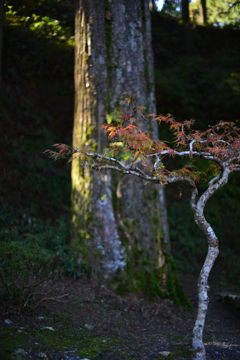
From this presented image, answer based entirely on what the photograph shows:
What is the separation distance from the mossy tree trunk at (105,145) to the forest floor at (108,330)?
472mm

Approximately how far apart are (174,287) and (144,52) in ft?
12.6

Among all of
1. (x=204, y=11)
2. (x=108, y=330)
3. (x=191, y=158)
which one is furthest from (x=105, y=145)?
(x=204, y=11)

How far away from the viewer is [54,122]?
8297 mm

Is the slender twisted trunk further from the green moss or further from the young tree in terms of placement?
the green moss

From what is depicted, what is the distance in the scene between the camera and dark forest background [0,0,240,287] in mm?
6355

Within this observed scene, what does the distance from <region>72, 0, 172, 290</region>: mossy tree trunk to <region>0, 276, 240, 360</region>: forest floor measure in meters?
0.47

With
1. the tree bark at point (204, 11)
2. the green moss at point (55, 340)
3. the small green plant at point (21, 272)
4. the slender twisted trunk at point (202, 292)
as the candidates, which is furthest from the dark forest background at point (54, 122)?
the tree bark at point (204, 11)

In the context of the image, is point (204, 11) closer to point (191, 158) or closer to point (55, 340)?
point (191, 158)

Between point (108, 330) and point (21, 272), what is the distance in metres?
1.25

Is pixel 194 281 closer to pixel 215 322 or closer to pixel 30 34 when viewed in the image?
pixel 215 322

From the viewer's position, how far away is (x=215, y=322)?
15.6ft

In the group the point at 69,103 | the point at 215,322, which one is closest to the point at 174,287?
the point at 215,322

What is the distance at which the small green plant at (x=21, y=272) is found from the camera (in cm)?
351

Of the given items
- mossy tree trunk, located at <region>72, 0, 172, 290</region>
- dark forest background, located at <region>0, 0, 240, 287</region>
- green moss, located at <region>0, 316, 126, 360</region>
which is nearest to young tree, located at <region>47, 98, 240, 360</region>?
green moss, located at <region>0, 316, 126, 360</region>
